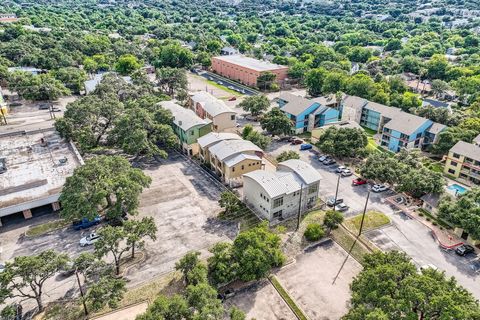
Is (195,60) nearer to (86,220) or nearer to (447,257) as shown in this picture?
(86,220)

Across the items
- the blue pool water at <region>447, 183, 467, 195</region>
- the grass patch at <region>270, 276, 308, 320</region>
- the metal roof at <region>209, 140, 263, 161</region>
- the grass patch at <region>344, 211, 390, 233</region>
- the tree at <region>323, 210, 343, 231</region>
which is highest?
the metal roof at <region>209, 140, 263, 161</region>

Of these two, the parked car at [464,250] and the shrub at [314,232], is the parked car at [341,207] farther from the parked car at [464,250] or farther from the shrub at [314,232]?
the parked car at [464,250]

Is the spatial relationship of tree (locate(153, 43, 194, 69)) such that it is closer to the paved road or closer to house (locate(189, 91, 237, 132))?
house (locate(189, 91, 237, 132))

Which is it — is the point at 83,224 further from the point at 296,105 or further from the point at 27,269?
the point at 296,105

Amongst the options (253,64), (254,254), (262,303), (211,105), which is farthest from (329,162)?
(253,64)

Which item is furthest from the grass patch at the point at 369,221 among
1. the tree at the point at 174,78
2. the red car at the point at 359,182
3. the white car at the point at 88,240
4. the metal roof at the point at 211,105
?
the tree at the point at 174,78

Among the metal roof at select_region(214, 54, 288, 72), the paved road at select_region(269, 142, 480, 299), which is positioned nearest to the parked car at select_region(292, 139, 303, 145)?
the paved road at select_region(269, 142, 480, 299)

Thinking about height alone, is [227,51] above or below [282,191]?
above
